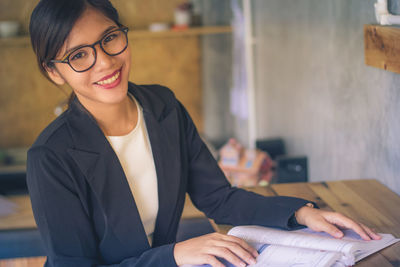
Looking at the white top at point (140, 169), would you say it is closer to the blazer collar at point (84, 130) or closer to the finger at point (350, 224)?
the blazer collar at point (84, 130)

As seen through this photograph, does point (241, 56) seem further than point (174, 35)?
No

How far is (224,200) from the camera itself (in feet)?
4.56

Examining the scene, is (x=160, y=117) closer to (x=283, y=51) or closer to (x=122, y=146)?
(x=122, y=146)

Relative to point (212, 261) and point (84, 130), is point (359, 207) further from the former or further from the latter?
point (84, 130)

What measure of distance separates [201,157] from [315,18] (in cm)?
121

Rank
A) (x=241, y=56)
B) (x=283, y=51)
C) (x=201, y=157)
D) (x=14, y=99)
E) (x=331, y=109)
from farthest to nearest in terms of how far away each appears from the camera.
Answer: (x=14, y=99) < (x=241, y=56) < (x=283, y=51) < (x=331, y=109) < (x=201, y=157)

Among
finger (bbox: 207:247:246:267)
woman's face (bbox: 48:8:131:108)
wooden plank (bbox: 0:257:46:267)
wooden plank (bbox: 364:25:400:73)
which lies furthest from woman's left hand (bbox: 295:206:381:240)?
wooden plank (bbox: 0:257:46:267)

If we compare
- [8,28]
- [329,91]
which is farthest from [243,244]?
[8,28]

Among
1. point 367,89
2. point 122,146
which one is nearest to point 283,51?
point 367,89

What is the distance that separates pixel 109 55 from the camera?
1.21m

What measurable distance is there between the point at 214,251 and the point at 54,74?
2.05 feet

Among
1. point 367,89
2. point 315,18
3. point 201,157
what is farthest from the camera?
point 315,18

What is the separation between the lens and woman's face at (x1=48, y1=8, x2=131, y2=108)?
1163mm

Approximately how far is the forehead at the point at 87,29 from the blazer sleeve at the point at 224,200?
40 centimetres
